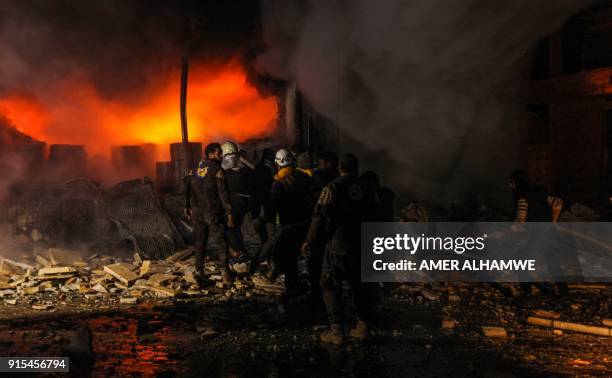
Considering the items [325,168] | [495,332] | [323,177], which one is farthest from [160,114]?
[495,332]

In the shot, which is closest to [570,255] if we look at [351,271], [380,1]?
[351,271]

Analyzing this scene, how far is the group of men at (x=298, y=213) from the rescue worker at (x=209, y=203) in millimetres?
14

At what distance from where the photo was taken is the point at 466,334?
632 cm

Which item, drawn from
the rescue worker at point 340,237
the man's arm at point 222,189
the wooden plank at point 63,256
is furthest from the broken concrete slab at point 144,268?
the rescue worker at point 340,237

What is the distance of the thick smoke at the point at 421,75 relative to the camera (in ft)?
40.0

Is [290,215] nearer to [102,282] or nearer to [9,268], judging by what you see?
[102,282]

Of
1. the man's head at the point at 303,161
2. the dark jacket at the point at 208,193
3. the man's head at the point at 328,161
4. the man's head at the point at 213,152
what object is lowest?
the dark jacket at the point at 208,193

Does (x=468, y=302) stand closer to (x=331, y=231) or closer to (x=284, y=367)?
(x=331, y=231)

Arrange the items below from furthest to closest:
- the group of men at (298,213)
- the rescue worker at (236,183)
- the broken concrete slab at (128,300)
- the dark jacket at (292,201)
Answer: the rescue worker at (236,183) < the dark jacket at (292,201) < the broken concrete slab at (128,300) < the group of men at (298,213)

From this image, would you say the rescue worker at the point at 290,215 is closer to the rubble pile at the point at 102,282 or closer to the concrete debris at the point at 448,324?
the rubble pile at the point at 102,282

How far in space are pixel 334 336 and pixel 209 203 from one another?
3344mm

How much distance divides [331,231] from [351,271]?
443 millimetres

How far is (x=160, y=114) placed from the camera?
15234mm

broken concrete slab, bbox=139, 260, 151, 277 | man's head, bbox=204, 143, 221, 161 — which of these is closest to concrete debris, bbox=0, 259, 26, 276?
broken concrete slab, bbox=139, 260, 151, 277
